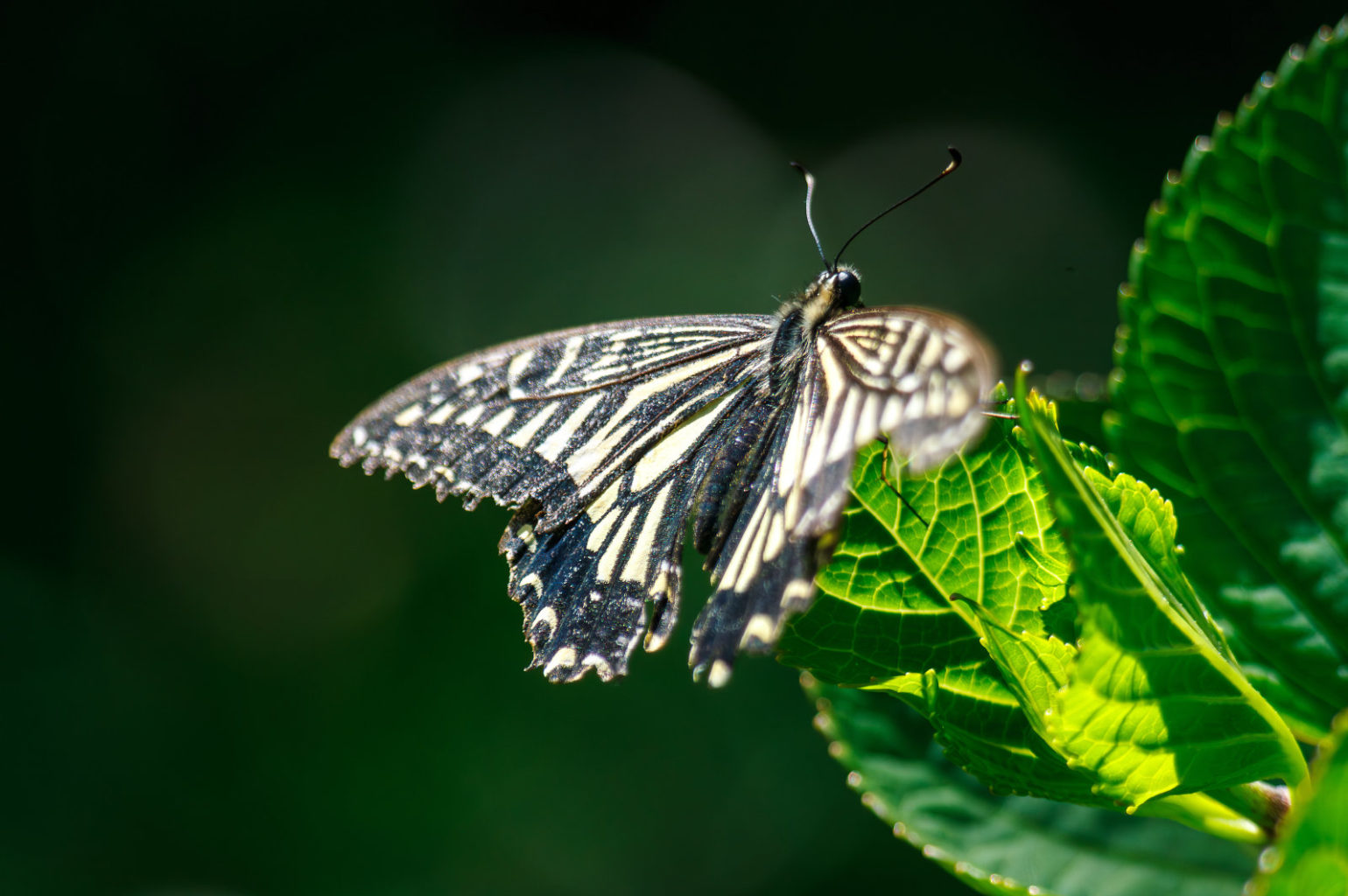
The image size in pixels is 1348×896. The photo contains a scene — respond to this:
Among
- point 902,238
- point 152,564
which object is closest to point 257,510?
point 152,564

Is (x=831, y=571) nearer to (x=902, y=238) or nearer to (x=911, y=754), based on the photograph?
(x=911, y=754)

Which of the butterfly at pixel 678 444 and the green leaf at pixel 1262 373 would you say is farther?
the butterfly at pixel 678 444

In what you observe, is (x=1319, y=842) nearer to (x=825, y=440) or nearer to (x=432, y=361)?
(x=825, y=440)

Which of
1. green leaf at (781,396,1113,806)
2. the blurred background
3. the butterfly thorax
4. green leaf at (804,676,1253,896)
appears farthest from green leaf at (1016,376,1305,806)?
the blurred background

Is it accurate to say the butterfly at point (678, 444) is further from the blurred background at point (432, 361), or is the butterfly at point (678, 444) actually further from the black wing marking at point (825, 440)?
the blurred background at point (432, 361)

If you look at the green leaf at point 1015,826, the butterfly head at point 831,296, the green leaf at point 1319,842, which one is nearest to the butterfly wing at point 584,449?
the butterfly head at point 831,296

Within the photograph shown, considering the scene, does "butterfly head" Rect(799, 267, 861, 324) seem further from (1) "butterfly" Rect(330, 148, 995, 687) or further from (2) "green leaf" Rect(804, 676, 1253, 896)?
(2) "green leaf" Rect(804, 676, 1253, 896)
